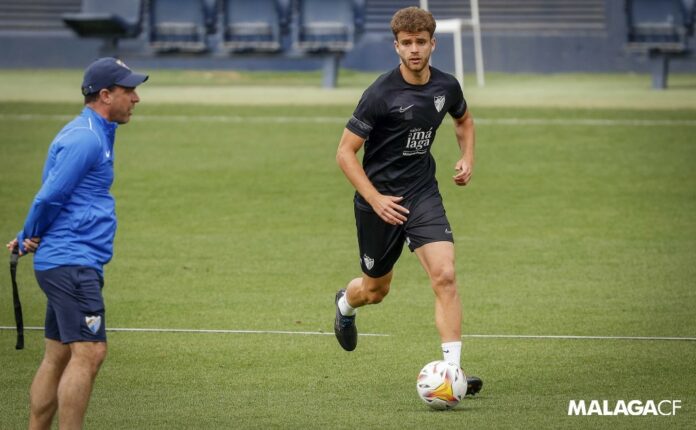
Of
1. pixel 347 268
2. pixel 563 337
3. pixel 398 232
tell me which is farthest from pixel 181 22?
pixel 398 232

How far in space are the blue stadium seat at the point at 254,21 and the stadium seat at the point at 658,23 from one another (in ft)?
27.3

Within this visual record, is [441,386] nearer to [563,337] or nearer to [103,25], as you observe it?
[563,337]

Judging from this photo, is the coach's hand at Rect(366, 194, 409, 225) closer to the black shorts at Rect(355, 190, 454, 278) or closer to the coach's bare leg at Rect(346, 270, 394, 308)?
the black shorts at Rect(355, 190, 454, 278)

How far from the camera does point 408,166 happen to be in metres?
9.24

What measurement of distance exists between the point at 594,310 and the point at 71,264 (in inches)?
242

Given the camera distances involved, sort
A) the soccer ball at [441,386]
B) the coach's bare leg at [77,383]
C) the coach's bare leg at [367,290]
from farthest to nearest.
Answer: the coach's bare leg at [367,290] < the soccer ball at [441,386] < the coach's bare leg at [77,383]

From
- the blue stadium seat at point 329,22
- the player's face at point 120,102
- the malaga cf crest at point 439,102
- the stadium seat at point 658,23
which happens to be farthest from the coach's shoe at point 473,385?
the blue stadium seat at point 329,22

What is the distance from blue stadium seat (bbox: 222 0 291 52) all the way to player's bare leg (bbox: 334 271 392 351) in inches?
897

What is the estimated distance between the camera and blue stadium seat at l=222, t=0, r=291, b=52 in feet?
109

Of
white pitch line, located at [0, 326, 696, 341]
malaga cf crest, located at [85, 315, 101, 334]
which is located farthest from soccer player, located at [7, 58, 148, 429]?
white pitch line, located at [0, 326, 696, 341]

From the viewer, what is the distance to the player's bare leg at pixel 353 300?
9.77 meters

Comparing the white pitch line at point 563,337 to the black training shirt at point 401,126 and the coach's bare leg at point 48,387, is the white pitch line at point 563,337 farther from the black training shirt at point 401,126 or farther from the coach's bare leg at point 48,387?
the coach's bare leg at point 48,387

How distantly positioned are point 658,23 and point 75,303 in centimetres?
2822

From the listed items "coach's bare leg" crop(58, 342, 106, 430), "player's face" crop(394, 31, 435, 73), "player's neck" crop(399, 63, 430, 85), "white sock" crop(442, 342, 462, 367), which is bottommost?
"white sock" crop(442, 342, 462, 367)
